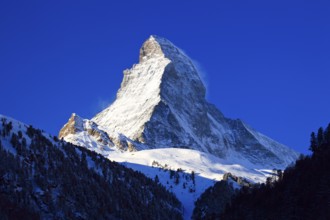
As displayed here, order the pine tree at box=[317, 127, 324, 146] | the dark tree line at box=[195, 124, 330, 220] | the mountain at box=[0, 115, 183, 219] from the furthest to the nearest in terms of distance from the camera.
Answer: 1. the pine tree at box=[317, 127, 324, 146]
2. the mountain at box=[0, 115, 183, 219]
3. the dark tree line at box=[195, 124, 330, 220]

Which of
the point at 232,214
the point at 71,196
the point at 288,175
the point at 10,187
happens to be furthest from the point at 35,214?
the point at 288,175

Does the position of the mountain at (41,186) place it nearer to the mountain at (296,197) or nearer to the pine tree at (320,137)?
the mountain at (296,197)

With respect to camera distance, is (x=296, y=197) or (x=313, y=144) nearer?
(x=296, y=197)

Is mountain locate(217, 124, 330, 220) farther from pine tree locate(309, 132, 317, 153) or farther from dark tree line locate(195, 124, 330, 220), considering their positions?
pine tree locate(309, 132, 317, 153)

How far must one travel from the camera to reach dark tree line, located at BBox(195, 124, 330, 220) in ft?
422

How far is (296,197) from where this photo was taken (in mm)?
137000

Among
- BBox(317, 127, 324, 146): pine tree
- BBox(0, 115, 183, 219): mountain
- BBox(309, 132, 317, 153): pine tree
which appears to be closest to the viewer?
BBox(0, 115, 183, 219): mountain

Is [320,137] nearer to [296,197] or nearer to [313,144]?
[313,144]

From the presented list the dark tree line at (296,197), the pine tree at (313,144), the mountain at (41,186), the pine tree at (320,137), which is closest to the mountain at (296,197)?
the dark tree line at (296,197)

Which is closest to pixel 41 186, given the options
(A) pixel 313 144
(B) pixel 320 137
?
(A) pixel 313 144

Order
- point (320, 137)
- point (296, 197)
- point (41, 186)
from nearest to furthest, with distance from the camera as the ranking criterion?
point (296, 197) < point (41, 186) < point (320, 137)

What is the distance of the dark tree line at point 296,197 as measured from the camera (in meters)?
129

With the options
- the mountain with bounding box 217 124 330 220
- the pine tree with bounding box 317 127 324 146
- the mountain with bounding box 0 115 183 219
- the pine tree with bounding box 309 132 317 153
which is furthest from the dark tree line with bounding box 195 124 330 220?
the mountain with bounding box 0 115 183 219

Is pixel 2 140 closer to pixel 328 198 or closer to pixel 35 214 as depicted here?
pixel 35 214
